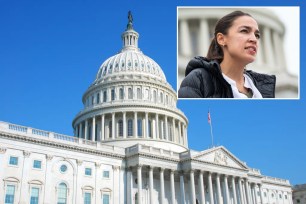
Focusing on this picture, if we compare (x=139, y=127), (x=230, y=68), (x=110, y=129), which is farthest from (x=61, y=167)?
(x=230, y=68)

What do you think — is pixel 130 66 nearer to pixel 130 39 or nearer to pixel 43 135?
pixel 130 39

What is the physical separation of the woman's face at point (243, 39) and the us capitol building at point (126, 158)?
148 feet

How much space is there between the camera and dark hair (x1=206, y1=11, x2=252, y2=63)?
1291 cm

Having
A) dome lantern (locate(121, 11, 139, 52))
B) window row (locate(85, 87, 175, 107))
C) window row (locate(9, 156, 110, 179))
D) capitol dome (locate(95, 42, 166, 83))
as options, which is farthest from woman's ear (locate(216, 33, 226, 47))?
dome lantern (locate(121, 11, 139, 52))

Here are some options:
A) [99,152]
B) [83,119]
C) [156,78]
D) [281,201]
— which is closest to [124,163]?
[99,152]

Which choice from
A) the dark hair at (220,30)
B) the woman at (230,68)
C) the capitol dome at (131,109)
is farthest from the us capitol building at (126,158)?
the dark hair at (220,30)

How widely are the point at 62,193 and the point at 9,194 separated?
26.6 ft

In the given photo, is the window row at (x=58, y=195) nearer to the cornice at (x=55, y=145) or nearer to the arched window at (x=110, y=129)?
the cornice at (x=55, y=145)

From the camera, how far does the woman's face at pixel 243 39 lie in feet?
41.8

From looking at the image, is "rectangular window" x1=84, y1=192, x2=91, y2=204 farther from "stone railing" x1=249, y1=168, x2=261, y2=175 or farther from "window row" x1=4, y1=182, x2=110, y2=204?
"stone railing" x1=249, y1=168, x2=261, y2=175

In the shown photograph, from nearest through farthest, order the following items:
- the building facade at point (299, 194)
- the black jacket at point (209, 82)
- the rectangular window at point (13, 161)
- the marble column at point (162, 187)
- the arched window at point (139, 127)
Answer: the black jacket at point (209, 82), the rectangular window at point (13, 161), the marble column at point (162, 187), the arched window at point (139, 127), the building facade at point (299, 194)

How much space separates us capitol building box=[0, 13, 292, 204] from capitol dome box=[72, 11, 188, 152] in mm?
220

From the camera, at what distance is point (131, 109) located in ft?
269

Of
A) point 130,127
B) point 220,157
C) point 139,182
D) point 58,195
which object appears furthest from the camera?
point 130,127
